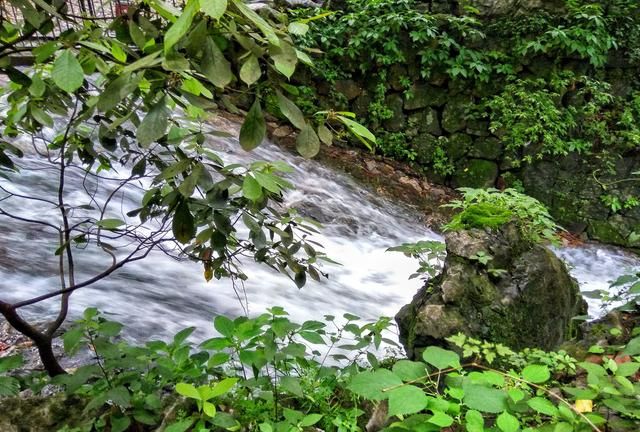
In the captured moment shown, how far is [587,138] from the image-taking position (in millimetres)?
6691

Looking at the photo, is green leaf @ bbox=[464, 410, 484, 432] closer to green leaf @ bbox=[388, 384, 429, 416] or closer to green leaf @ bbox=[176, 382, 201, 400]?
green leaf @ bbox=[388, 384, 429, 416]

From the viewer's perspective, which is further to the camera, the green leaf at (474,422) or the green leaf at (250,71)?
the green leaf at (474,422)

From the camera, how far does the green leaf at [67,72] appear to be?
901mm

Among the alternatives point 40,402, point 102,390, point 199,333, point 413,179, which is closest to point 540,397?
point 102,390

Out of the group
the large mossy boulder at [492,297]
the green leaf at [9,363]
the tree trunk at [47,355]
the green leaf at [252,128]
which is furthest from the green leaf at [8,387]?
the large mossy boulder at [492,297]

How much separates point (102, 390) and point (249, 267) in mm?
2826

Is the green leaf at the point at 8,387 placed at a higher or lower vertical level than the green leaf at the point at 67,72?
lower

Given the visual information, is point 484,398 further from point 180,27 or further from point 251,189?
point 180,27

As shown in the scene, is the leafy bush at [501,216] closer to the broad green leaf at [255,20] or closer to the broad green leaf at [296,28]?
the broad green leaf at [296,28]

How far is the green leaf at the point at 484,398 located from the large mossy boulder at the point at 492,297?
1637 millimetres

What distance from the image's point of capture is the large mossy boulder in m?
2.73

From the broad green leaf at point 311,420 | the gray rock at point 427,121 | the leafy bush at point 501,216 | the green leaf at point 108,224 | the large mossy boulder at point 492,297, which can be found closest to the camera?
the broad green leaf at point 311,420

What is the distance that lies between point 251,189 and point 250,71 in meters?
0.28

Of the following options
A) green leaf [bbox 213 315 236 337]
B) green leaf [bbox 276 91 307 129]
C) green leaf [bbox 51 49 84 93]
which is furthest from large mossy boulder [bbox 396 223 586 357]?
green leaf [bbox 51 49 84 93]
